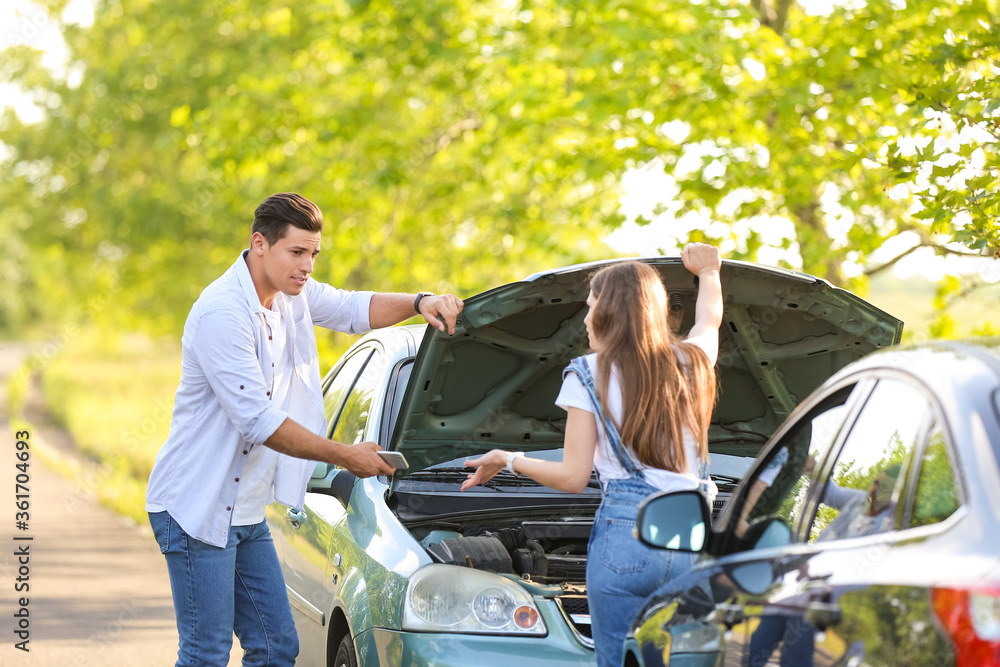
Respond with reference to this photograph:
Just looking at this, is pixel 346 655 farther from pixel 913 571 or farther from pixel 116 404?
pixel 116 404

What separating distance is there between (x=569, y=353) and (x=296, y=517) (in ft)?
5.45

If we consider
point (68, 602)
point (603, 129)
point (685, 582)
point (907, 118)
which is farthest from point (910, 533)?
point (603, 129)

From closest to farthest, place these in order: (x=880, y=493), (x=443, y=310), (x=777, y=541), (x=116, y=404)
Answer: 1. (x=880, y=493)
2. (x=777, y=541)
3. (x=443, y=310)
4. (x=116, y=404)

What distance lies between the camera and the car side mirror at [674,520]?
265 centimetres

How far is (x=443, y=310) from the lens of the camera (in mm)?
4188

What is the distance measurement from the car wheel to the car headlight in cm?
49

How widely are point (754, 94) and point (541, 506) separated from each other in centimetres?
552

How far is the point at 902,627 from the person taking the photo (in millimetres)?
1694

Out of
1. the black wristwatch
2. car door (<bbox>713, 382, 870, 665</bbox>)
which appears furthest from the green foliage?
the black wristwatch

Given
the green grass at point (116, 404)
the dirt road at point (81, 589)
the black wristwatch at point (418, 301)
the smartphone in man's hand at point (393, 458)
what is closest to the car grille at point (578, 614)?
the smartphone in man's hand at point (393, 458)

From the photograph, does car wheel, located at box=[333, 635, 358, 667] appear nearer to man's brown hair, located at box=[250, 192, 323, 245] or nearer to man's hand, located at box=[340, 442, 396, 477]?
man's hand, located at box=[340, 442, 396, 477]

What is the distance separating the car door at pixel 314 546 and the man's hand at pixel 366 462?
0.77 m

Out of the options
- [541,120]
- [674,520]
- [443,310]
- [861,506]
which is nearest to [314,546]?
[443,310]

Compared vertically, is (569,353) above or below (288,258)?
below
